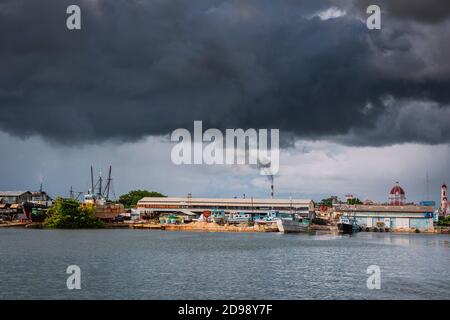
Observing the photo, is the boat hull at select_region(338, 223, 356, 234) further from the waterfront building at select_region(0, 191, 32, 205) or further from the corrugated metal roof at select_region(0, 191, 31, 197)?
the corrugated metal roof at select_region(0, 191, 31, 197)

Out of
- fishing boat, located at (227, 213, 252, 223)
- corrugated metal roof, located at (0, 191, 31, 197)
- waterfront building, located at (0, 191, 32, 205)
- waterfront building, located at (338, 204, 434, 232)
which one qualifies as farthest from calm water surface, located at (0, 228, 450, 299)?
corrugated metal roof, located at (0, 191, 31, 197)

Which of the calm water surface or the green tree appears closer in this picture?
the calm water surface

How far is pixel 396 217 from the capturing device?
187m

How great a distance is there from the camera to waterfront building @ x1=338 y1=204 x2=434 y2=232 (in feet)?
597

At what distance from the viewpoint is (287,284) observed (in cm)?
4269

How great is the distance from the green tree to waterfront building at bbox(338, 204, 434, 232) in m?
86.7

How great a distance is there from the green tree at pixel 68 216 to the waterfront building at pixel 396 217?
86692 mm

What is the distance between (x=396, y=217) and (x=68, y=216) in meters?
108

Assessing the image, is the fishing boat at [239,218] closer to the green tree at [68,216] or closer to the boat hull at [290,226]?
the boat hull at [290,226]

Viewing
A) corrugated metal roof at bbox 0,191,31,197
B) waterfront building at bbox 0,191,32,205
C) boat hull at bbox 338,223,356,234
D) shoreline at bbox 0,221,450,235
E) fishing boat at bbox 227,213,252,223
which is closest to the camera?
boat hull at bbox 338,223,356,234

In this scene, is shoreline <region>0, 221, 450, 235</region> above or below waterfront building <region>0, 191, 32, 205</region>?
below

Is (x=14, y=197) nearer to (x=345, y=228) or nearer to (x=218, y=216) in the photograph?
(x=218, y=216)

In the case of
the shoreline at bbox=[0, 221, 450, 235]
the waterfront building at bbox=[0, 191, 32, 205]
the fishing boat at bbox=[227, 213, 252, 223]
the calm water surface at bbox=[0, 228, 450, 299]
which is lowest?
the shoreline at bbox=[0, 221, 450, 235]
